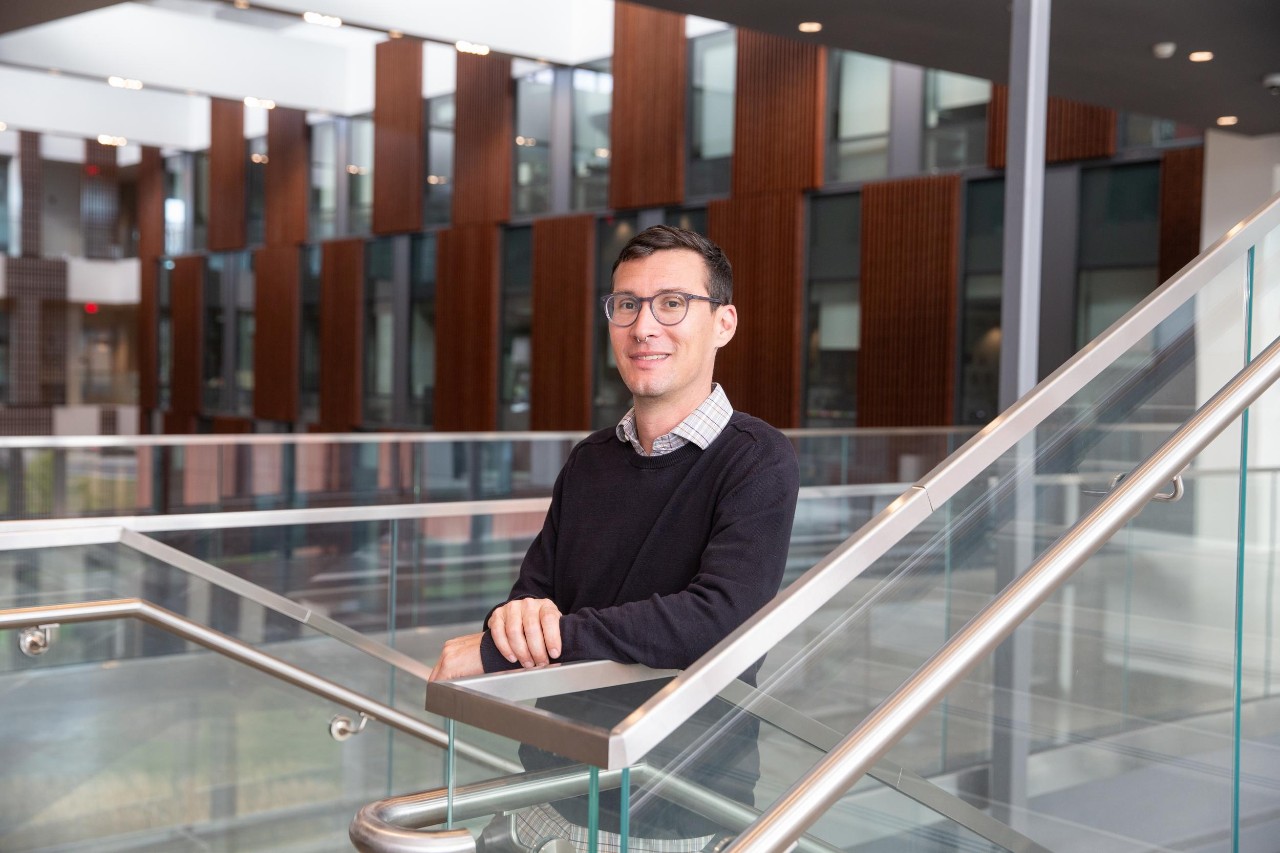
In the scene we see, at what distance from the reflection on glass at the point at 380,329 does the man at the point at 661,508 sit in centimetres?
1448

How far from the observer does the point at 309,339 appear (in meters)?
18.0

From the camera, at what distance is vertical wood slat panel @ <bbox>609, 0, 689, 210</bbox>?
1256 centimetres

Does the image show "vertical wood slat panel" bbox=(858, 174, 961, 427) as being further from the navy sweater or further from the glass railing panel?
the navy sweater

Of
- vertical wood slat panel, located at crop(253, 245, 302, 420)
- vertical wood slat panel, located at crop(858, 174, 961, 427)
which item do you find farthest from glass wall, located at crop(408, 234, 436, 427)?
vertical wood slat panel, located at crop(858, 174, 961, 427)

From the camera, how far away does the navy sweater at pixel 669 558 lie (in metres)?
1.48

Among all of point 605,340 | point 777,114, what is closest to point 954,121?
point 777,114

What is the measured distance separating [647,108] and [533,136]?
2.06m

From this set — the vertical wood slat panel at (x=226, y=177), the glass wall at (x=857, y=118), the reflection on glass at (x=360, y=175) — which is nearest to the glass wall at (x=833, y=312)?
the glass wall at (x=857, y=118)

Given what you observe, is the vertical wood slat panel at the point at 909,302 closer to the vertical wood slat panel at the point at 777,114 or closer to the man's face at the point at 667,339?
the vertical wood slat panel at the point at 777,114

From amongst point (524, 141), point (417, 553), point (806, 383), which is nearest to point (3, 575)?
point (417, 553)

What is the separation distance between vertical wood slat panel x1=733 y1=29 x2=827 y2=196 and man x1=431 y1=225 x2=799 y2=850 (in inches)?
380

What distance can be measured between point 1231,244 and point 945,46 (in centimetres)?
526

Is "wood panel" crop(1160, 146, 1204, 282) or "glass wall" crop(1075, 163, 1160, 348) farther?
"glass wall" crop(1075, 163, 1160, 348)

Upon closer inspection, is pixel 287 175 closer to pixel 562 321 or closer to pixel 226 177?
pixel 226 177
